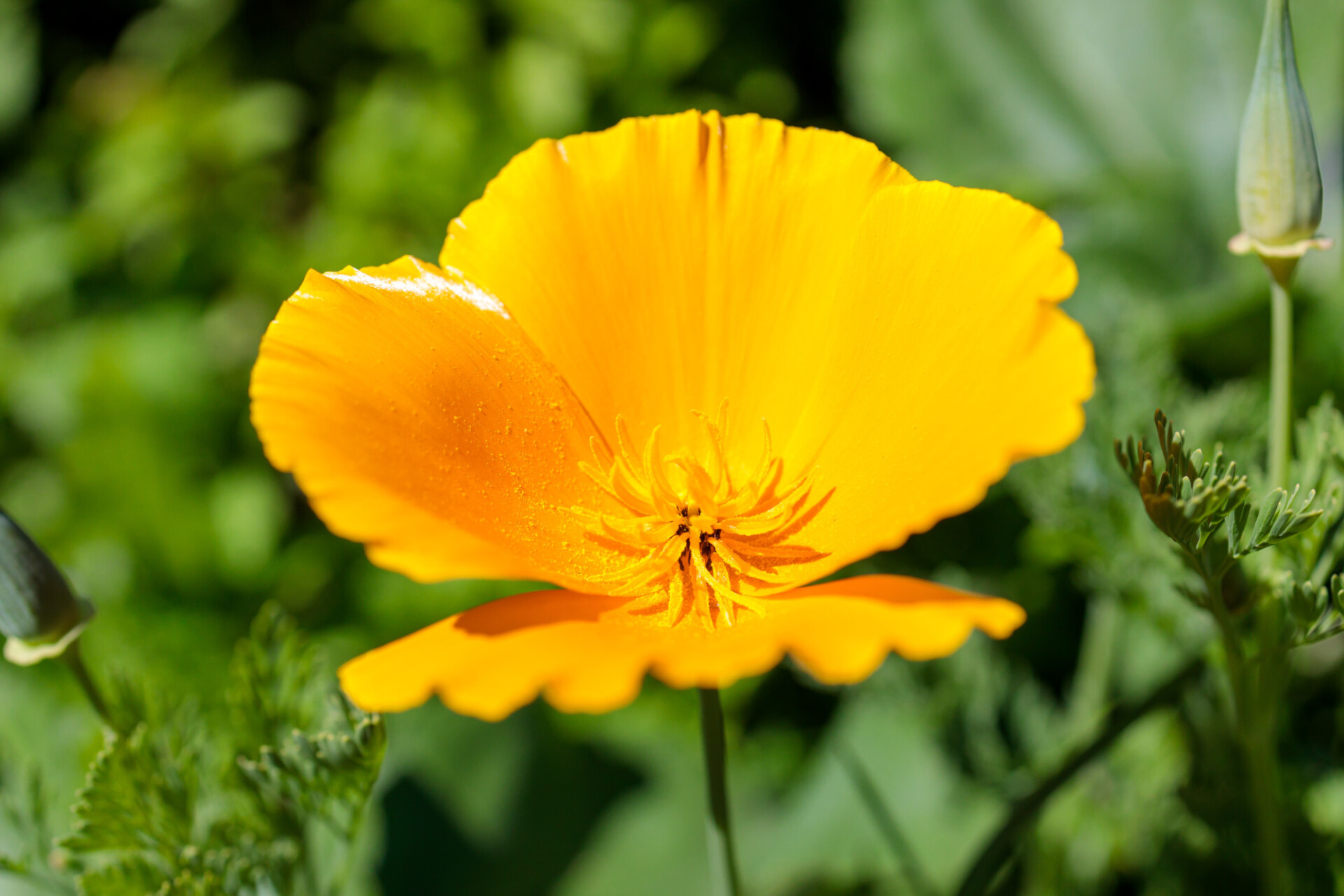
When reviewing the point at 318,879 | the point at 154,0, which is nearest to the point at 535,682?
the point at 318,879

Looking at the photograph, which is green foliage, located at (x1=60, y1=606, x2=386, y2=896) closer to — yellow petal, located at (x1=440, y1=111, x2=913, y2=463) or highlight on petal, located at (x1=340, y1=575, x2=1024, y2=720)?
highlight on petal, located at (x1=340, y1=575, x2=1024, y2=720)

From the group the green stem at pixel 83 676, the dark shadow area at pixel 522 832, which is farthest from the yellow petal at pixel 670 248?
the dark shadow area at pixel 522 832

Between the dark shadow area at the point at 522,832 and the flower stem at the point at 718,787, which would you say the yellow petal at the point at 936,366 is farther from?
the dark shadow area at the point at 522,832

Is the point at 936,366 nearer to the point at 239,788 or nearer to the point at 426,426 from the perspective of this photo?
the point at 426,426

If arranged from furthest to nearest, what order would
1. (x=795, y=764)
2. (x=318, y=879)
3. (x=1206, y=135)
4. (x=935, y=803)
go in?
(x=1206, y=135), (x=795, y=764), (x=935, y=803), (x=318, y=879)

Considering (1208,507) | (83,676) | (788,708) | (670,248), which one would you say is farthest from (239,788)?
(788,708)

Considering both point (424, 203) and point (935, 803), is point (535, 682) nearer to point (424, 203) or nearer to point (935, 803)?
point (935, 803)
